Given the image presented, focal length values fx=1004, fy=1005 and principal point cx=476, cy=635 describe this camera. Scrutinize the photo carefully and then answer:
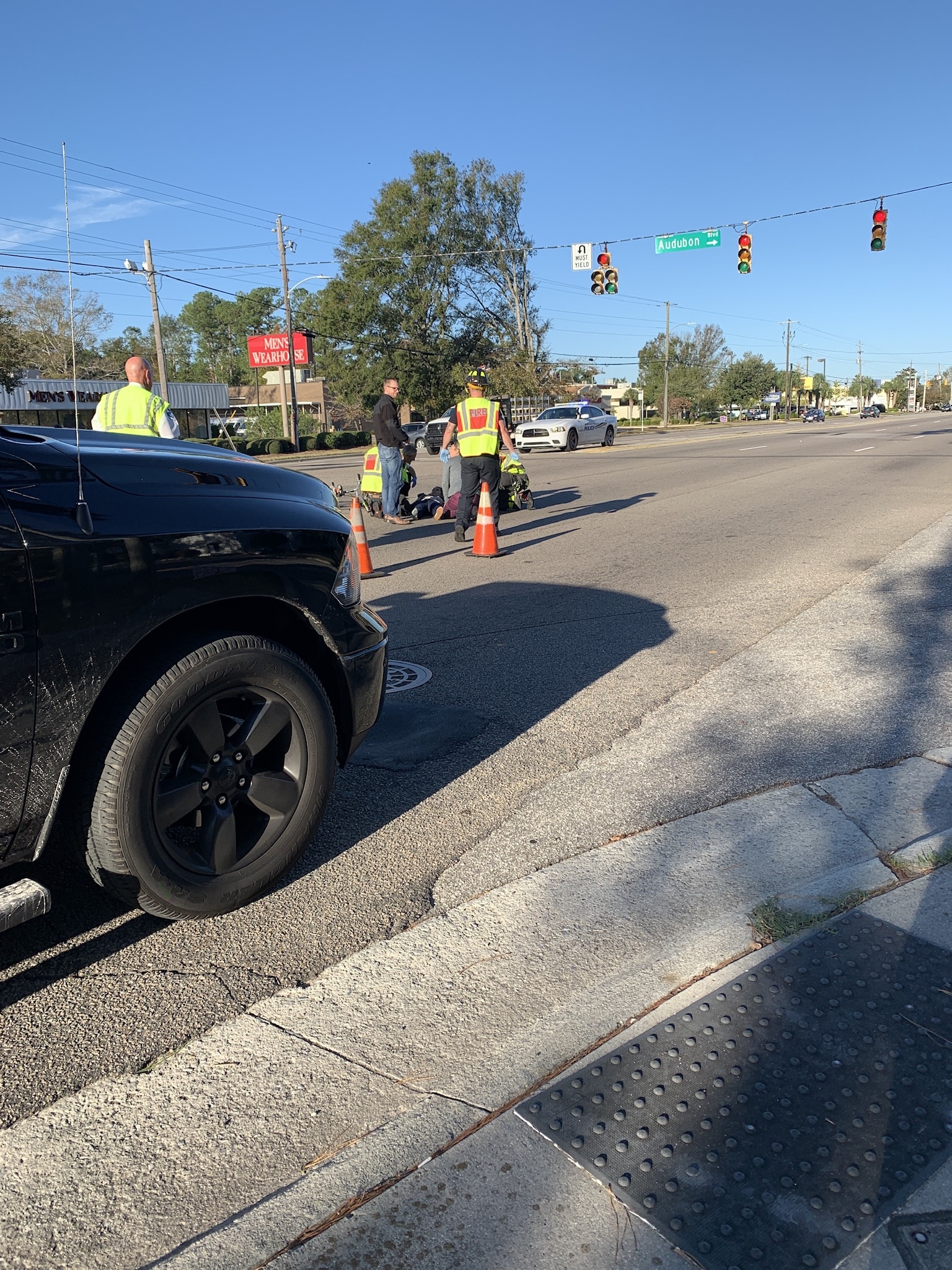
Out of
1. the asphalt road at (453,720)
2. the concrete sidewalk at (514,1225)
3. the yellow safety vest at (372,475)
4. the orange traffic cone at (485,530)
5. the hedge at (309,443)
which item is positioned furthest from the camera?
the hedge at (309,443)

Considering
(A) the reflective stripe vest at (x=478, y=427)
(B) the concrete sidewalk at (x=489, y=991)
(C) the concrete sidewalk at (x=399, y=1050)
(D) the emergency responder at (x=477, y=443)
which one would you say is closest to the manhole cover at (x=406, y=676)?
(B) the concrete sidewalk at (x=489, y=991)

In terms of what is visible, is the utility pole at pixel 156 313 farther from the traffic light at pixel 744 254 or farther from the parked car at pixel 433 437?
the traffic light at pixel 744 254

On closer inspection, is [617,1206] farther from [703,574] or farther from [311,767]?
[703,574]

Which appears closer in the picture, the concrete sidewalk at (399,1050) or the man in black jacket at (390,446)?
the concrete sidewalk at (399,1050)

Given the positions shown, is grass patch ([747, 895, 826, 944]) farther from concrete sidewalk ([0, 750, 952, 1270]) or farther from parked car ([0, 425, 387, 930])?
parked car ([0, 425, 387, 930])

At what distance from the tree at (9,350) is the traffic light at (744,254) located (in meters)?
25.2

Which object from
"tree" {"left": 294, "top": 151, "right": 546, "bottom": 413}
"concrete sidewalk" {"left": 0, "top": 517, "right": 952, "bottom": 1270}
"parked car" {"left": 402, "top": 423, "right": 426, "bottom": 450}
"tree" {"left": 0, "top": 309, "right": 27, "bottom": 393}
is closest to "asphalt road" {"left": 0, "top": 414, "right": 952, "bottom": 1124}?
"concrete sidewalk" {"left": 0, "top": 517, "right": 952, "bottom": 1270}

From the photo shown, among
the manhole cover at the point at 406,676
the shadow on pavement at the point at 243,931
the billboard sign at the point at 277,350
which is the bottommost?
the shadow on pavement at the point at 243,931

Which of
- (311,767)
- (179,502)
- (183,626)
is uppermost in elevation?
(179,502)

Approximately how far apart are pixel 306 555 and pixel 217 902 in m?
1.13

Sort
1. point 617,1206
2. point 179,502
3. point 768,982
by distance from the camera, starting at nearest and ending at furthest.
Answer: point 617,1206 < point 768,982 < point 179,502

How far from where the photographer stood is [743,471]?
21766 millimetres

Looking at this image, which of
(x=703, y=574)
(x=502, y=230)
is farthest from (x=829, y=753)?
(x=502, y=230)

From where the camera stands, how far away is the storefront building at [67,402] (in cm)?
5053
